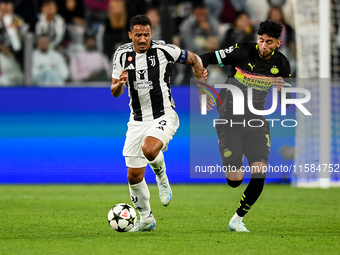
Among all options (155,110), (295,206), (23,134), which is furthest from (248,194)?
(23,134)

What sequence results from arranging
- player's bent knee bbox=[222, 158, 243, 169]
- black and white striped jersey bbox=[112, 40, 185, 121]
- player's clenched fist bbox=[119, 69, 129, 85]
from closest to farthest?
player's clenched fist bbox=[119, 69, 129, 85]
black and white striped jersey bbox=[112, 40, 185, 121]
player's bent knee bbox=[222, 158, 243, 169]

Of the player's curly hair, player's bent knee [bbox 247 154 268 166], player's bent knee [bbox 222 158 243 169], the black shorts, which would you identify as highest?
the player's curly hair

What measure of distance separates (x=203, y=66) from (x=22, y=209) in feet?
11.4

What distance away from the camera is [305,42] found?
12273 millimetres

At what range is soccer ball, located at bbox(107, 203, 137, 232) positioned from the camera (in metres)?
6.25

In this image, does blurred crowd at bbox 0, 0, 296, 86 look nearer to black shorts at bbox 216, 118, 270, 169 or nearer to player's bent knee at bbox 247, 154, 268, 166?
black shorts at bbox 216, 118, 270, 169

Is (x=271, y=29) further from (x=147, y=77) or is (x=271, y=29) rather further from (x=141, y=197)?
(x=141, y=197)

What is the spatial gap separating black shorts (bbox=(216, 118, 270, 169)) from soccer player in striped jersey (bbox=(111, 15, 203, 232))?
2.11 ft

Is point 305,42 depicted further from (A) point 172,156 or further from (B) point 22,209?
(B) point 22,209

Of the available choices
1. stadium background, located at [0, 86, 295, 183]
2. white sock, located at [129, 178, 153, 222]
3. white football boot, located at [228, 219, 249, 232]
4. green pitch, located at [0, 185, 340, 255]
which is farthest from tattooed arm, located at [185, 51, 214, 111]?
stadium background, located at [0, 86, 295, 183]

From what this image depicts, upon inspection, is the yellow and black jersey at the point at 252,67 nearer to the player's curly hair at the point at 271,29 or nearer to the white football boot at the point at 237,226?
the player's curly hair at the point at 271,29

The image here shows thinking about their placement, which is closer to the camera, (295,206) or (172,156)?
(295,206)

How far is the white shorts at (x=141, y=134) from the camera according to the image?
638 cm

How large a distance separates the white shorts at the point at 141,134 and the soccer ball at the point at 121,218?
48cm
